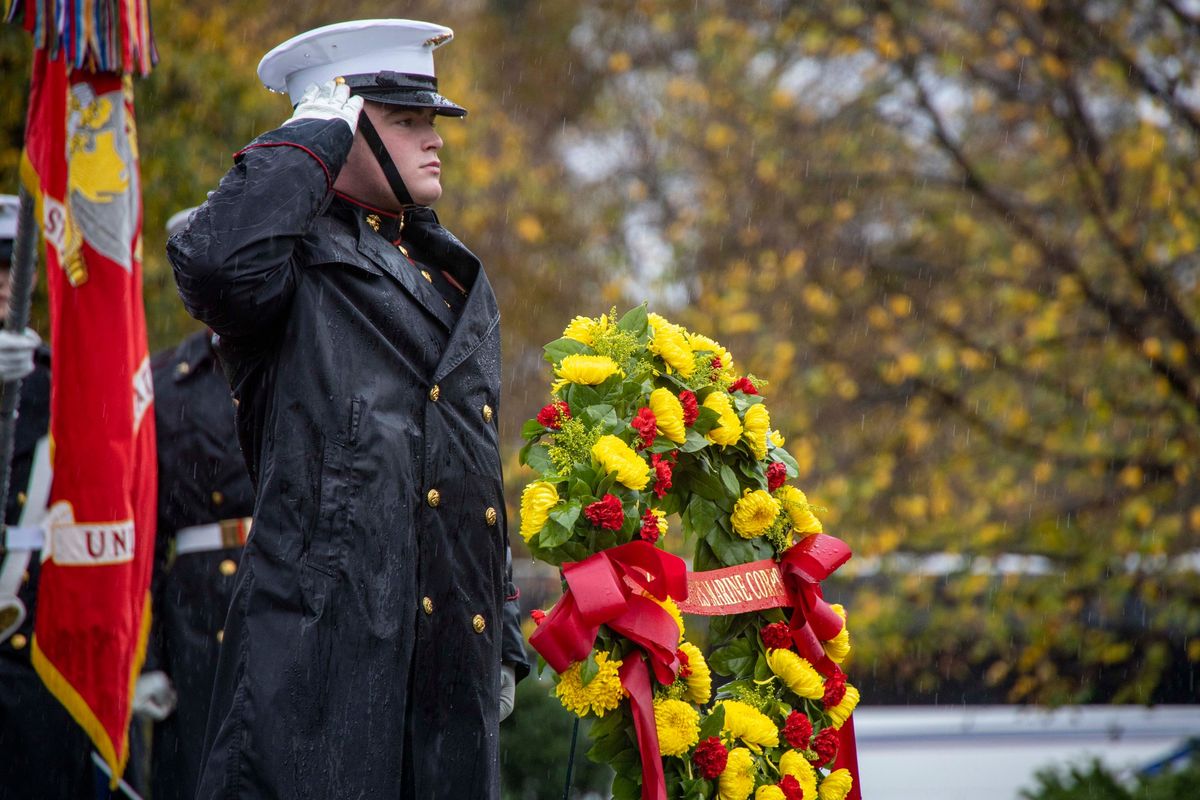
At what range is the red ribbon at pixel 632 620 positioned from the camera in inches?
134

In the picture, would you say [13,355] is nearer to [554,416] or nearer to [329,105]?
[329,105]

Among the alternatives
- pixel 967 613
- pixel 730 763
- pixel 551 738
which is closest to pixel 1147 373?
pixel 967 613

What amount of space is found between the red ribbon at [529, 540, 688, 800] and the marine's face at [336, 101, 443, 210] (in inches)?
36.5

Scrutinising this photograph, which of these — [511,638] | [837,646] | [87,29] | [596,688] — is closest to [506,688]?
[511,638]

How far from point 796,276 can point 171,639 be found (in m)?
4.89

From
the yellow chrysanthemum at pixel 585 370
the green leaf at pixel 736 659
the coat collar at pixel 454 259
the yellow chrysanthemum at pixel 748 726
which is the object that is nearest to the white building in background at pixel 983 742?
the green leaf at pixel 736 659

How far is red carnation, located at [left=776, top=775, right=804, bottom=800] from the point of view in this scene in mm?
3699

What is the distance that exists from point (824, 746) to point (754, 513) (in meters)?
0.62

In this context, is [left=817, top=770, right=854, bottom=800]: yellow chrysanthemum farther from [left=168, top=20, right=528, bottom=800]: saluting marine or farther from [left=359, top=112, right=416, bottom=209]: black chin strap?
[left=359, top=112, right=416, bottom=209]: black chin strap

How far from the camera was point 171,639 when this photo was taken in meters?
4.98

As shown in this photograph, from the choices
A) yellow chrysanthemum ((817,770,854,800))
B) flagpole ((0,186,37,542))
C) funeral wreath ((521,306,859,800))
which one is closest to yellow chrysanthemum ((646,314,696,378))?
funeral wreath ((521,306,859,800))

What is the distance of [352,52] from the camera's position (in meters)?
3.43

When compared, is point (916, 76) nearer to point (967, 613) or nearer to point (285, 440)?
point (967, 613)

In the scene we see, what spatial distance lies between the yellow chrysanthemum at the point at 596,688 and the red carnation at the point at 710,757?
280mm
